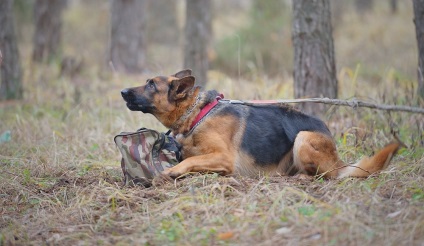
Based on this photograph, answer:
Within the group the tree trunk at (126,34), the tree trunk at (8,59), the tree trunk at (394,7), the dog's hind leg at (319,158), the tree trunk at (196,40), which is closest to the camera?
the dog's hind leg at (319,158)

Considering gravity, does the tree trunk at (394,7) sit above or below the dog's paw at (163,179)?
above

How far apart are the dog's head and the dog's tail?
1.82m

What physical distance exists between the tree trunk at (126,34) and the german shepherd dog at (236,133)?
27.8ft

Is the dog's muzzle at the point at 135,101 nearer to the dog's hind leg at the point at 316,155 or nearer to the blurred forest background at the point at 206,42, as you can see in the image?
the dog's hind leg at the point at 316,155

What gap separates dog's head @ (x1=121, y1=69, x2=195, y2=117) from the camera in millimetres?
5473

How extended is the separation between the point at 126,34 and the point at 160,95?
8.77m

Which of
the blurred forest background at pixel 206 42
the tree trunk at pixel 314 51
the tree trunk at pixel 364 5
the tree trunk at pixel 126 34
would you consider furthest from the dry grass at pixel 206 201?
the tree trunk at pixel 364 5

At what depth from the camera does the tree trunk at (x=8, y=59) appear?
9438 millimetres

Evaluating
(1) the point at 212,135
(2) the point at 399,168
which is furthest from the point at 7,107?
(2) the point at 399,168

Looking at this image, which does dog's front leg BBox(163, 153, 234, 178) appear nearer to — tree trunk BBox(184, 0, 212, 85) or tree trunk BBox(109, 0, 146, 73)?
tree trunk BBox(184, 0, 212, 85)

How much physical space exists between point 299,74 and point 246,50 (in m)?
7.25

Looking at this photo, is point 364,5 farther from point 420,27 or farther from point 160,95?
point 160,95

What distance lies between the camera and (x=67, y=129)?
304 inches

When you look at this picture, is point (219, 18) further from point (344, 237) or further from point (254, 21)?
point (344, 237)
